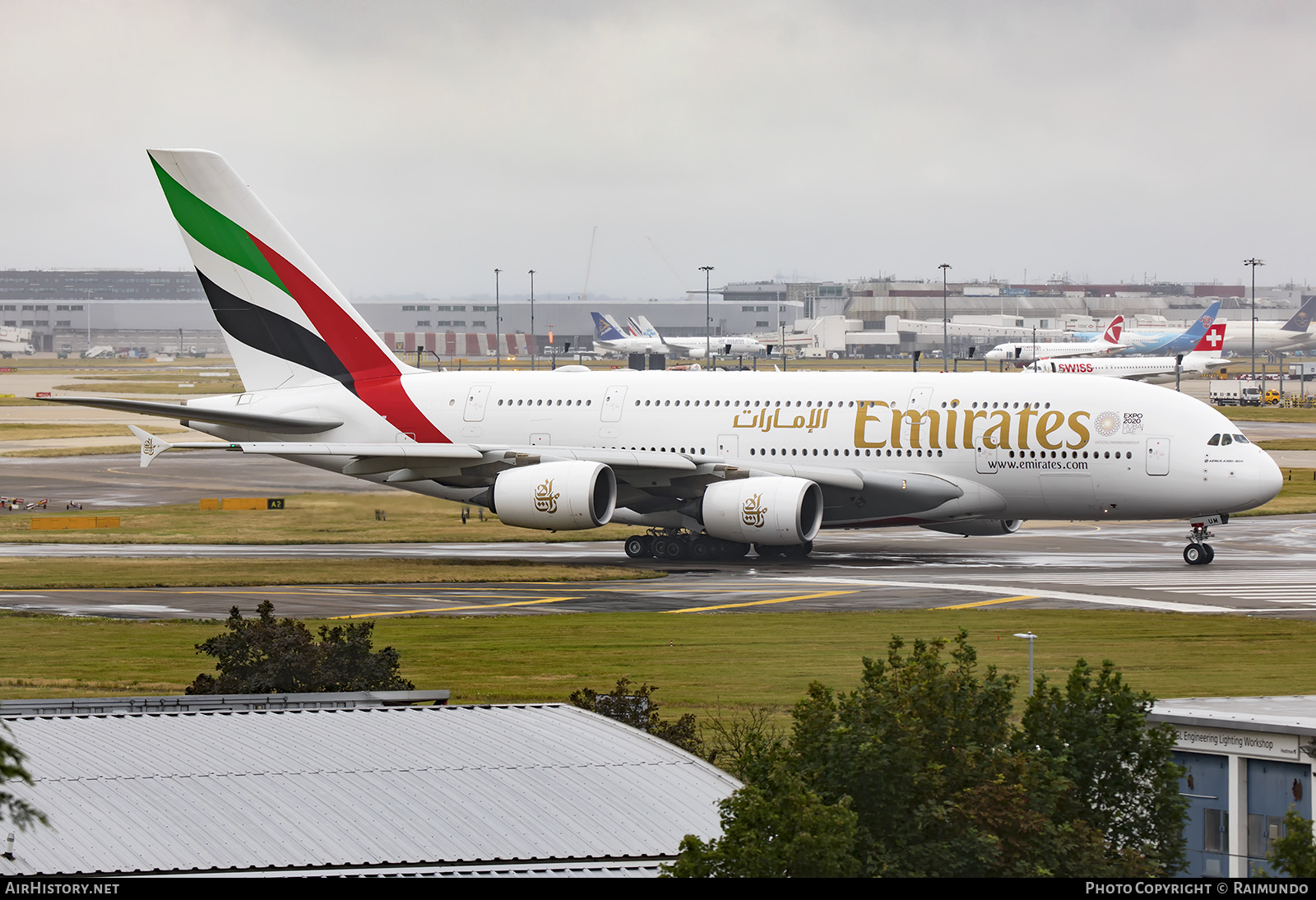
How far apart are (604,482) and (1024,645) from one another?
1756 centimetres

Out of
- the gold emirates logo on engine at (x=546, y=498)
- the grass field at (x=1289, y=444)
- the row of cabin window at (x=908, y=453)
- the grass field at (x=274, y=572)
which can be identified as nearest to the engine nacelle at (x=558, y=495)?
the gold emirates logo on engine at (x=546, y=498)

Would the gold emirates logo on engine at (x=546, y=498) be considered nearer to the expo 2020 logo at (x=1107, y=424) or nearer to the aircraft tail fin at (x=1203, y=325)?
the expo 2020 logo at (x=1107, y=424)

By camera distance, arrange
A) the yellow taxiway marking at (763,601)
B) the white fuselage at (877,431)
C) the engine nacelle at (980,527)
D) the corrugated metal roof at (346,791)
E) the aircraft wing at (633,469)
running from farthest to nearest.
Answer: the engine nacelle at (980,527)
the aircraft wing at (633,469)
the white fuselage at (877,431)
the yellow taxiway marking at (763,601)
the corrugated metal roof at (346,791)

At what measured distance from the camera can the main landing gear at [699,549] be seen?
164ft

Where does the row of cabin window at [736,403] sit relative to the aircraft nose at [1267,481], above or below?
above

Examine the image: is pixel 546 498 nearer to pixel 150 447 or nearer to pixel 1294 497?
pixel 150 447

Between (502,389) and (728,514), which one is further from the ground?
(502,389)

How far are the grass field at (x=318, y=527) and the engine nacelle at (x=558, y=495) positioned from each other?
30.5 feet

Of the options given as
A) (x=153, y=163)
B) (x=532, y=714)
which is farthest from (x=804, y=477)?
(x=532, y=714)

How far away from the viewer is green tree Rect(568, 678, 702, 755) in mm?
23094

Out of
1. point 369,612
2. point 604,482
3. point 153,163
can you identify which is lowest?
point 369,612

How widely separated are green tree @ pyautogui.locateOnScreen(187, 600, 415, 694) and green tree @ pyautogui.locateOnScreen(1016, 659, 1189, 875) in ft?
39.9
